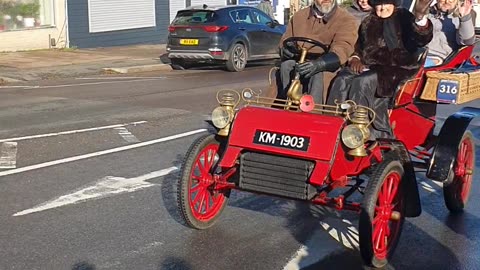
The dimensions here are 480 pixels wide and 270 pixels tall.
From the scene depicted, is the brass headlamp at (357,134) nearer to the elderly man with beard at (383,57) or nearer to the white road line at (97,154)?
the elderly man with beard at (383,57)

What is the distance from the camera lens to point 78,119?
11430 mm

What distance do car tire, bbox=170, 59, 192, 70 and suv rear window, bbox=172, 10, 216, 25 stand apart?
126 cm

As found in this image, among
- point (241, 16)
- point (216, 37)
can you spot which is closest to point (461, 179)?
point (216, 37)

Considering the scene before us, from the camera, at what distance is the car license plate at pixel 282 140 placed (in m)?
5.58

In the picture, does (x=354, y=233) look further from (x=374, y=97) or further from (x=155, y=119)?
(x=155, y=119)

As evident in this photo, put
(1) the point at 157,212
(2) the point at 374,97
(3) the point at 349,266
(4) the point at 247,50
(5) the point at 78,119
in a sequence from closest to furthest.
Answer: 1. (3) the point at 349,266
2. (2) the point at 374,97
3. (1) the point at 157,212
4. (5) the point at 78,119
5. (4) the point at 247,50

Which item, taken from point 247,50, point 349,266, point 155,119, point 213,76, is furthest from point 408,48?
point 247,50

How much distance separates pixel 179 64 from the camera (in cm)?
2106

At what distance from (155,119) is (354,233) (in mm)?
5763

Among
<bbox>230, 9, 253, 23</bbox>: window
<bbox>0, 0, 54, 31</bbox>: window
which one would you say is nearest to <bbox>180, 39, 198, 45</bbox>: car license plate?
<bbox>230, 9, 253, 23</bbox>: window

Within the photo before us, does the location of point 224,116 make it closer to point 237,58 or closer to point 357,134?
point 357,134

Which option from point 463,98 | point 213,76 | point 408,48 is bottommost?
point 213,76

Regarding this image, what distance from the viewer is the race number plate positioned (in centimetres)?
653

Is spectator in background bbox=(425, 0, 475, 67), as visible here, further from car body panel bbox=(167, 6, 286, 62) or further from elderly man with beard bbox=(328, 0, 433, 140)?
car body panel bbox=(167, 6, 286, 62)
